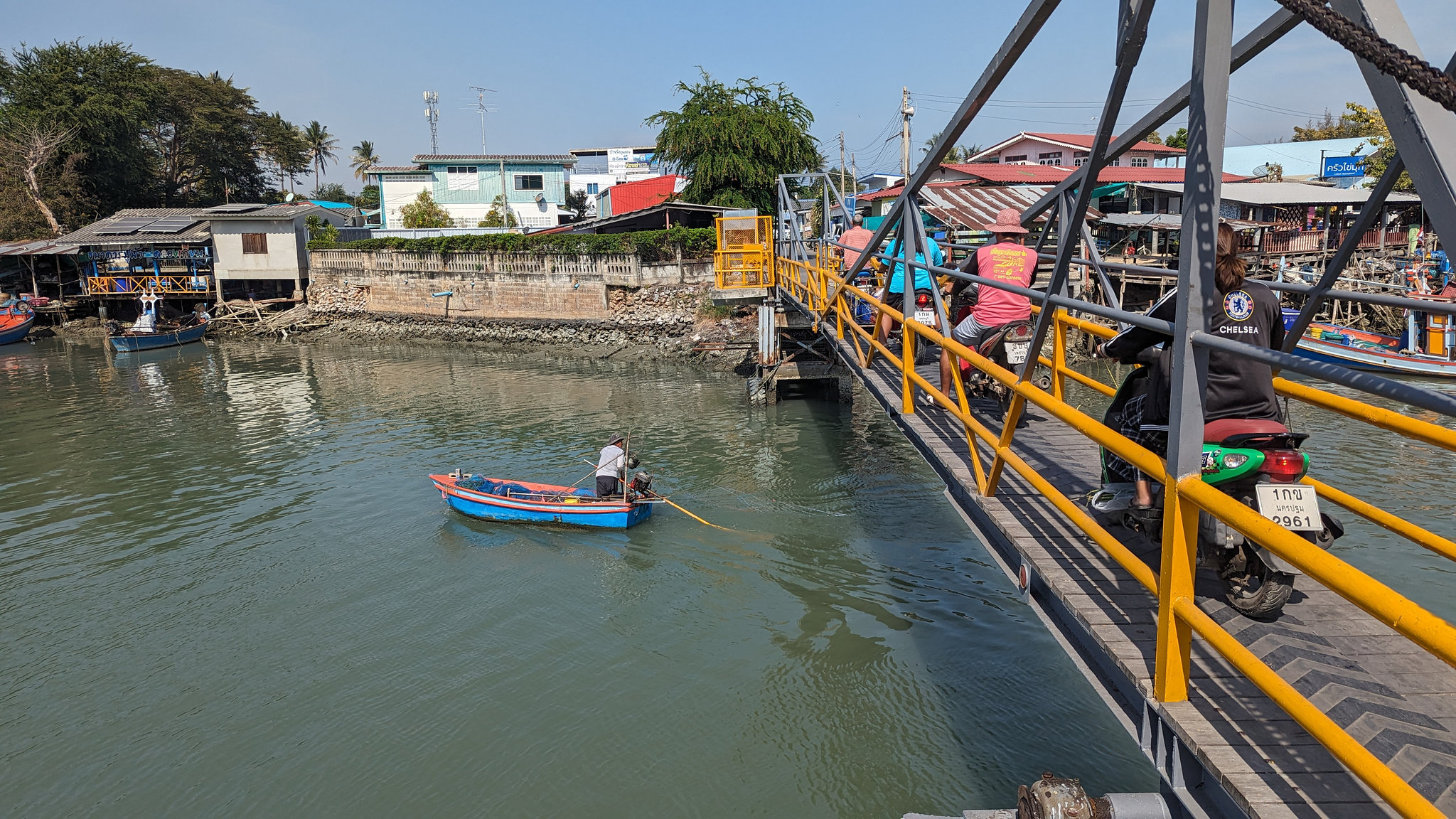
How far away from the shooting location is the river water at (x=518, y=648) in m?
7.12

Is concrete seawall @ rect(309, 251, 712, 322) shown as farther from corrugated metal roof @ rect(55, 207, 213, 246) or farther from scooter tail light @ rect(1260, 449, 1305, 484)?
scooter tail light @ rect(1260, 449, 1305, 484)

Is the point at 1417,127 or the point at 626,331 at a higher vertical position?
the point at 1417,127

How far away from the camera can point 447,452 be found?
57.5ft

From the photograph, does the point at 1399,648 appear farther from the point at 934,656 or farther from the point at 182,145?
the point at 182,145

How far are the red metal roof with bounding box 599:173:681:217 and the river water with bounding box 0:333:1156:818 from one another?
97.2 ft

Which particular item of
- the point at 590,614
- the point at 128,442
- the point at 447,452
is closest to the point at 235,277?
the point at 128,442

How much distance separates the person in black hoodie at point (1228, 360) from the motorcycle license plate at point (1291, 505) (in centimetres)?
45

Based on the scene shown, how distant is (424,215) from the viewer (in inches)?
1961

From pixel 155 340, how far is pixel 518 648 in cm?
3428

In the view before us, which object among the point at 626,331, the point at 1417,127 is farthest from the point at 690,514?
the point at 626,331

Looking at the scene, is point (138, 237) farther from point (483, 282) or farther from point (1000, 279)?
point (1000, 279)

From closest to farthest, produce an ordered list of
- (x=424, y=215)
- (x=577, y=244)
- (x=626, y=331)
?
(x=626, y=331) < (x=577, y=244) < (x=424, y=215)

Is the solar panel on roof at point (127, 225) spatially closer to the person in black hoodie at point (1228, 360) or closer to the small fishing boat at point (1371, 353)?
the person in black hoodie at point (1228, 360)

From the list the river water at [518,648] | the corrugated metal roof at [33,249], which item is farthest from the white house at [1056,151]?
the corrugated metal roof at [33,249]
